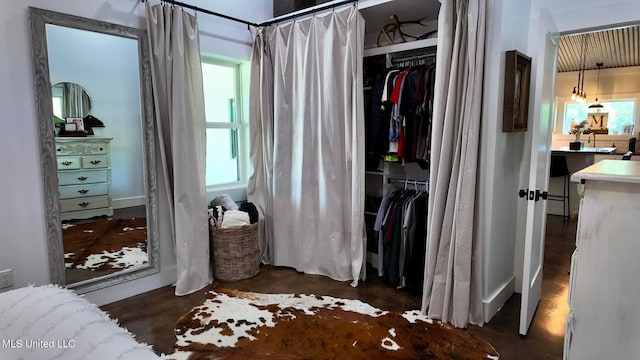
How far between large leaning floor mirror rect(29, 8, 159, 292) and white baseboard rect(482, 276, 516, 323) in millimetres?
2485

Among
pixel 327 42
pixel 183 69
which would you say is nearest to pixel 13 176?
pixel 183 69

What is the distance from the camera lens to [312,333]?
89.2 inches

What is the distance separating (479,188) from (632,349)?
1129 millimetres

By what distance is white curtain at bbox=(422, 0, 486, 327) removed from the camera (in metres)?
2.28

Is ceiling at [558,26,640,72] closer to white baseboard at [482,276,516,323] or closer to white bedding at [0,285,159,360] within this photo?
white baseboard at [482,276,516,323]

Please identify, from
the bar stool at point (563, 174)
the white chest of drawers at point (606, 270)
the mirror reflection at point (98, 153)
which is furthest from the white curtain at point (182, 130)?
the bar stool at point (563, 174)

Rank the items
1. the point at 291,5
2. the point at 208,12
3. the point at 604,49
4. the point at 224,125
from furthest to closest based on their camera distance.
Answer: the point at 604,49, the point at 224,125, the point at 291,5, the point at 208,12

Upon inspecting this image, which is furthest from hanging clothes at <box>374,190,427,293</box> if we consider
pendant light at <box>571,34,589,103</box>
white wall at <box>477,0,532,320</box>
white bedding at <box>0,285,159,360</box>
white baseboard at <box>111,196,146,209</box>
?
pendant light at <box>571,34,589,103</box>

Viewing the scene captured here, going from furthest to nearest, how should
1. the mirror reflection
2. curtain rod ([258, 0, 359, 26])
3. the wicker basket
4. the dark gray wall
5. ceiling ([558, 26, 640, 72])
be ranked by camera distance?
1. ceiling ([558, 26, 640, 72])
2. the dark gray wall
3. the wicker basket
4. curtain rod ([258, 0, 359, 26])
5. the mirror reflection

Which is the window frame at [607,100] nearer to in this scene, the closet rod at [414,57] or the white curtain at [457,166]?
the closet rod at [414,57]

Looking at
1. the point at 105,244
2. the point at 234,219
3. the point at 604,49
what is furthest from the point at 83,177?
the point at 604,49

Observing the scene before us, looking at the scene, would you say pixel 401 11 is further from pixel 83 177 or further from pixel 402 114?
pixel 83 177

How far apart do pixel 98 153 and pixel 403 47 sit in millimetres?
2450

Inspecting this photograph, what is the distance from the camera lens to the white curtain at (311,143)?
117 inches
